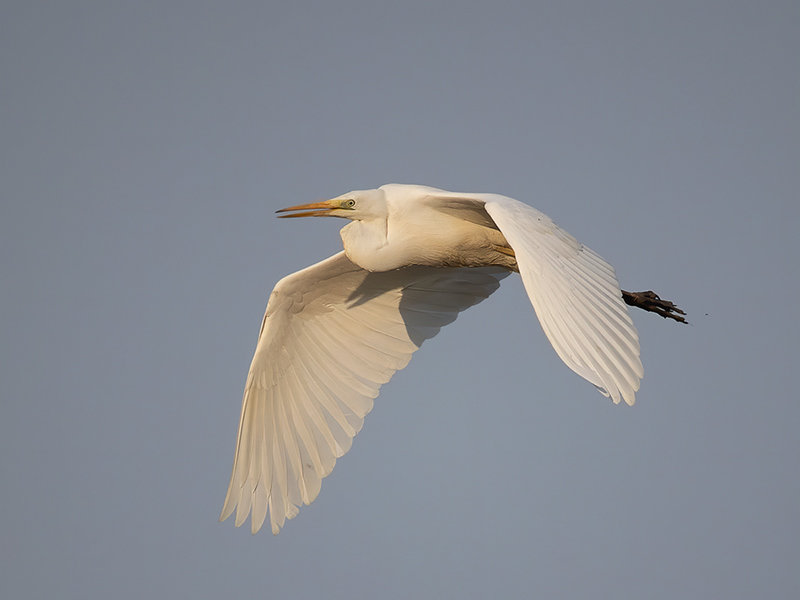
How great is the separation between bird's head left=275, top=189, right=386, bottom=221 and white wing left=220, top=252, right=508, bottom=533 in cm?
99

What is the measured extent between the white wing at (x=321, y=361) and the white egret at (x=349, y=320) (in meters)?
0.01

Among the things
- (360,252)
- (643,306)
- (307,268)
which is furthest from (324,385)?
(643,306)

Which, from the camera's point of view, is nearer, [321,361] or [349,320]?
[321,361]

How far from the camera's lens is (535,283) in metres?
7.57

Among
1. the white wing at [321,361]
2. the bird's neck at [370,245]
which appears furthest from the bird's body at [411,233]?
the white wing at [321,361]

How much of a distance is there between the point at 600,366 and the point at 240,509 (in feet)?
18.0

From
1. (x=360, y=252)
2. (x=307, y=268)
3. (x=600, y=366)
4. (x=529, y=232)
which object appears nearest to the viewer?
(x=600, y=366)

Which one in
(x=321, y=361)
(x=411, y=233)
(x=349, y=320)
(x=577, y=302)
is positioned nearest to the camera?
(x=577, y=302)

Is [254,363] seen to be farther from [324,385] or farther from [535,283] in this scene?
[535,283]

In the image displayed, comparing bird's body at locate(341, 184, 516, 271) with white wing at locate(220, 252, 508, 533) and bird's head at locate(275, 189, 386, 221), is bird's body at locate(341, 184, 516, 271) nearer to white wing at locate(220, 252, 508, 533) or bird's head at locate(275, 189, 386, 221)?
bird's head at locate(275, 189, 386, 221)

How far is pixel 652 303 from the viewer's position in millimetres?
11867

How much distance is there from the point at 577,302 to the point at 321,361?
4969 millimetres

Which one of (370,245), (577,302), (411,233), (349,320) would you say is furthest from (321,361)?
(577,302)

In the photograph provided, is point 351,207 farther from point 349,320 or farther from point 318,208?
point 349,320
